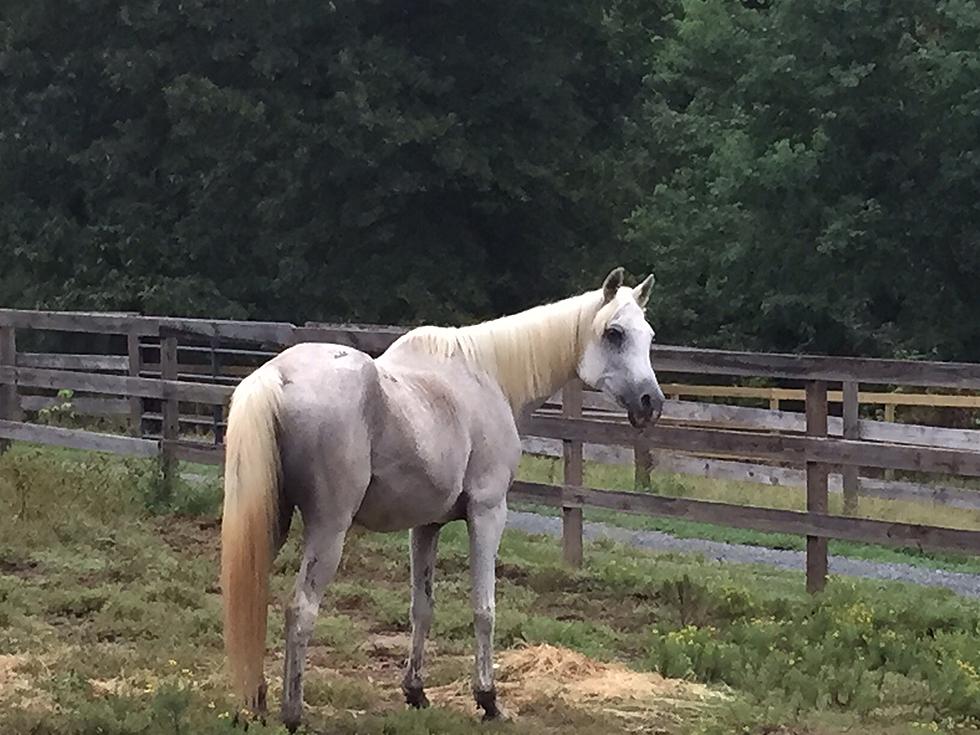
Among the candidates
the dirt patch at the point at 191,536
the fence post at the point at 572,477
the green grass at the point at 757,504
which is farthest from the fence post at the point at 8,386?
the fence post at the point at 572,477

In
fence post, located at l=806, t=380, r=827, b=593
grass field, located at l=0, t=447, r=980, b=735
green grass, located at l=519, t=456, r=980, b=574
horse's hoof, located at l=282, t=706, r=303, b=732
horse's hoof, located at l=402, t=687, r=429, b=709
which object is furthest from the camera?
green grass, located at l=519, t=456, r=980, b=574

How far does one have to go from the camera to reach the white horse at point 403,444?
4816mm

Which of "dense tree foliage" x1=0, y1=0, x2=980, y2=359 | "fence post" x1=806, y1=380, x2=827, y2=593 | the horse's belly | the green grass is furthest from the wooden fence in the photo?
"dense tree foliage" x1=0, y1=0, x2=980, y2=359

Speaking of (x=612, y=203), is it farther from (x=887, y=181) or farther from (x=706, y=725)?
(x=706, y=725)

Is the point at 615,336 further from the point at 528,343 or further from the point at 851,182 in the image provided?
the point at 851,182

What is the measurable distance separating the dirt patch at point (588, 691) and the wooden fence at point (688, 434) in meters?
1.33

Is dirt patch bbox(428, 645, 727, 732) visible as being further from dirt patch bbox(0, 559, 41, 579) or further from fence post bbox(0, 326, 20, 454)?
fence post bbox(0, 326, 20, 454)

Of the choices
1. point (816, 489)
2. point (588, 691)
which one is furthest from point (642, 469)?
point (588, 691)

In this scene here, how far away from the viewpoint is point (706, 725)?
538 cm

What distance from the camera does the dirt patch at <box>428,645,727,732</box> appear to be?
5586 mm

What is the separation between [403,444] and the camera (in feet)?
17.0

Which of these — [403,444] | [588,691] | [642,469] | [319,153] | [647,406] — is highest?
[319,153]

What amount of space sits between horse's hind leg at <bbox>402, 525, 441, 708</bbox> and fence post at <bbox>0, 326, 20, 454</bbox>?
6.88 metres

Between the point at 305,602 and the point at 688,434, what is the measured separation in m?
3.70
